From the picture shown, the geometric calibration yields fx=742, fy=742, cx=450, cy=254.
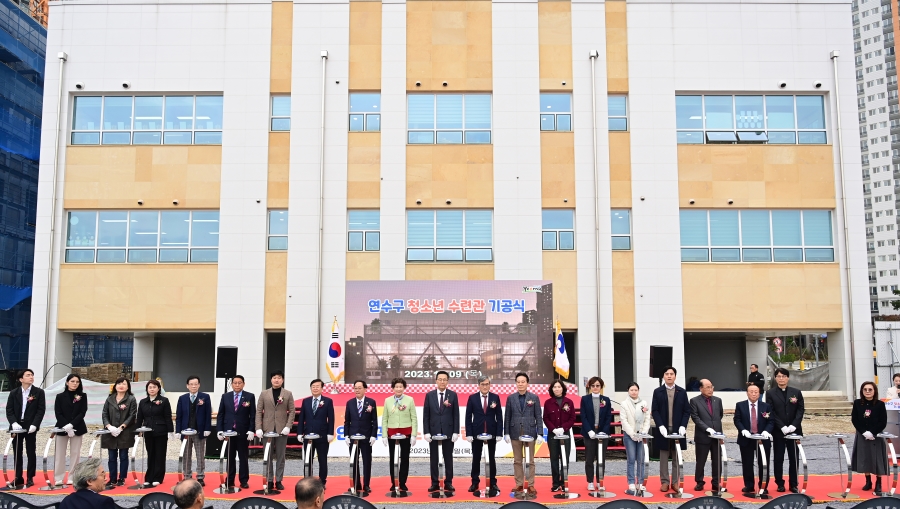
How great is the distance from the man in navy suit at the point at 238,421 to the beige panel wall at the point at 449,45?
551 inches

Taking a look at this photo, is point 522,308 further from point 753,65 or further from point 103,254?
point 103,254

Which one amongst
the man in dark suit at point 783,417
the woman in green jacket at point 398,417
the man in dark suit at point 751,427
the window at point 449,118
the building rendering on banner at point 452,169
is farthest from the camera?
the window at point 449,118

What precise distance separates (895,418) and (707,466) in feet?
10.9

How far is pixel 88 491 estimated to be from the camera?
6.02 m

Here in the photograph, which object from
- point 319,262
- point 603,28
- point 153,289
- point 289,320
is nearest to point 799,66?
point 603,28

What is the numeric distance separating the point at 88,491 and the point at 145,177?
1873 cm

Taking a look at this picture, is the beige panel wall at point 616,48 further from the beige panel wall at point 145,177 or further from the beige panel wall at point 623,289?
the beige panel wall at point 145,177

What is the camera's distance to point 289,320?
22.3 m

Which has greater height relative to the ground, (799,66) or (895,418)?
(799,66)

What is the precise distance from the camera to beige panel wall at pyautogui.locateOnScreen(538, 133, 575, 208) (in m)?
22.8

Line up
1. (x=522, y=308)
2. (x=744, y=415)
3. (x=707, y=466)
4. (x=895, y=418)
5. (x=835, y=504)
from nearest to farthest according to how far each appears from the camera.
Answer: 1. (x=835, y=504)
2. (x=744, y=415)
3. (x=895, y=418)
4. (x=707, y=466)
5. (x=522, y=308)

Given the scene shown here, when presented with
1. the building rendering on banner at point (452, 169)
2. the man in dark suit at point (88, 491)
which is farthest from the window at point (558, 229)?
the man in dark suit at point (88, 491)

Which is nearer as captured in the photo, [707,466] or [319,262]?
[707,466]

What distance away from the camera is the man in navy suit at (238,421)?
11.5m
